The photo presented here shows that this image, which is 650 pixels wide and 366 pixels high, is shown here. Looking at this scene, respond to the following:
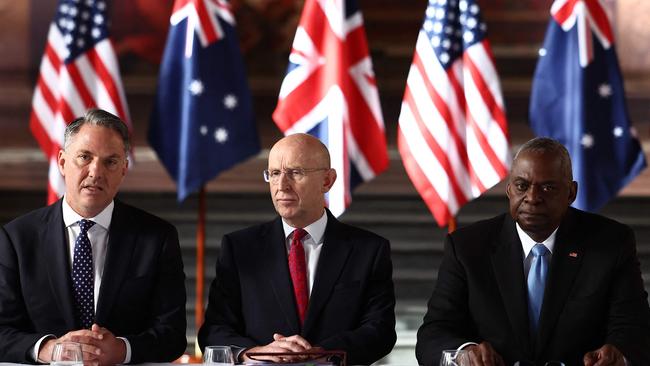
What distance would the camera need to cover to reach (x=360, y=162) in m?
6.68

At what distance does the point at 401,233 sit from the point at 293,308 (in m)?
5.73

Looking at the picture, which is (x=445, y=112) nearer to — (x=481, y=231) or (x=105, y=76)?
(x=105, y=76)

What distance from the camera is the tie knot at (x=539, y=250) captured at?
3.92m

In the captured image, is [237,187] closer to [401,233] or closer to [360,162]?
[401,233]

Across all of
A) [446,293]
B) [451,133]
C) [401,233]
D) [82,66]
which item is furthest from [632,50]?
[446,293]

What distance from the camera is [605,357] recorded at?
348 centimetres

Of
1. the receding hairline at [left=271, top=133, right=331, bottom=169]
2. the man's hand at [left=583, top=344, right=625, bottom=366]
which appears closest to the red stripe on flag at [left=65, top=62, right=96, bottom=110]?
the receding hairline at [left=271, top=133, right=331, bottom=169]

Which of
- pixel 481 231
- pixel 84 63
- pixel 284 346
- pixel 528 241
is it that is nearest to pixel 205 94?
pixel 84 63

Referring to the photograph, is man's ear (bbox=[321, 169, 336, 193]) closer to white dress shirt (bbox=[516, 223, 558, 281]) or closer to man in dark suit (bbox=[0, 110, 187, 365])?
man in dark suit (bbox=[0, 110, 187, 365])

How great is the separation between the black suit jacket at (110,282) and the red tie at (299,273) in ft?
1.30

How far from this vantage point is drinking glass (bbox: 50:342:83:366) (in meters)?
3.11

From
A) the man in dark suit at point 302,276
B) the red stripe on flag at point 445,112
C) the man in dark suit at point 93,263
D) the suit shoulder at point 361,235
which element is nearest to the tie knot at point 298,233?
the man in dark suit at point 302,276

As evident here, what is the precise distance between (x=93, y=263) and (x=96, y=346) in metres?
0.47

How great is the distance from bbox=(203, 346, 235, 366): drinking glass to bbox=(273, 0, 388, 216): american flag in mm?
3146
